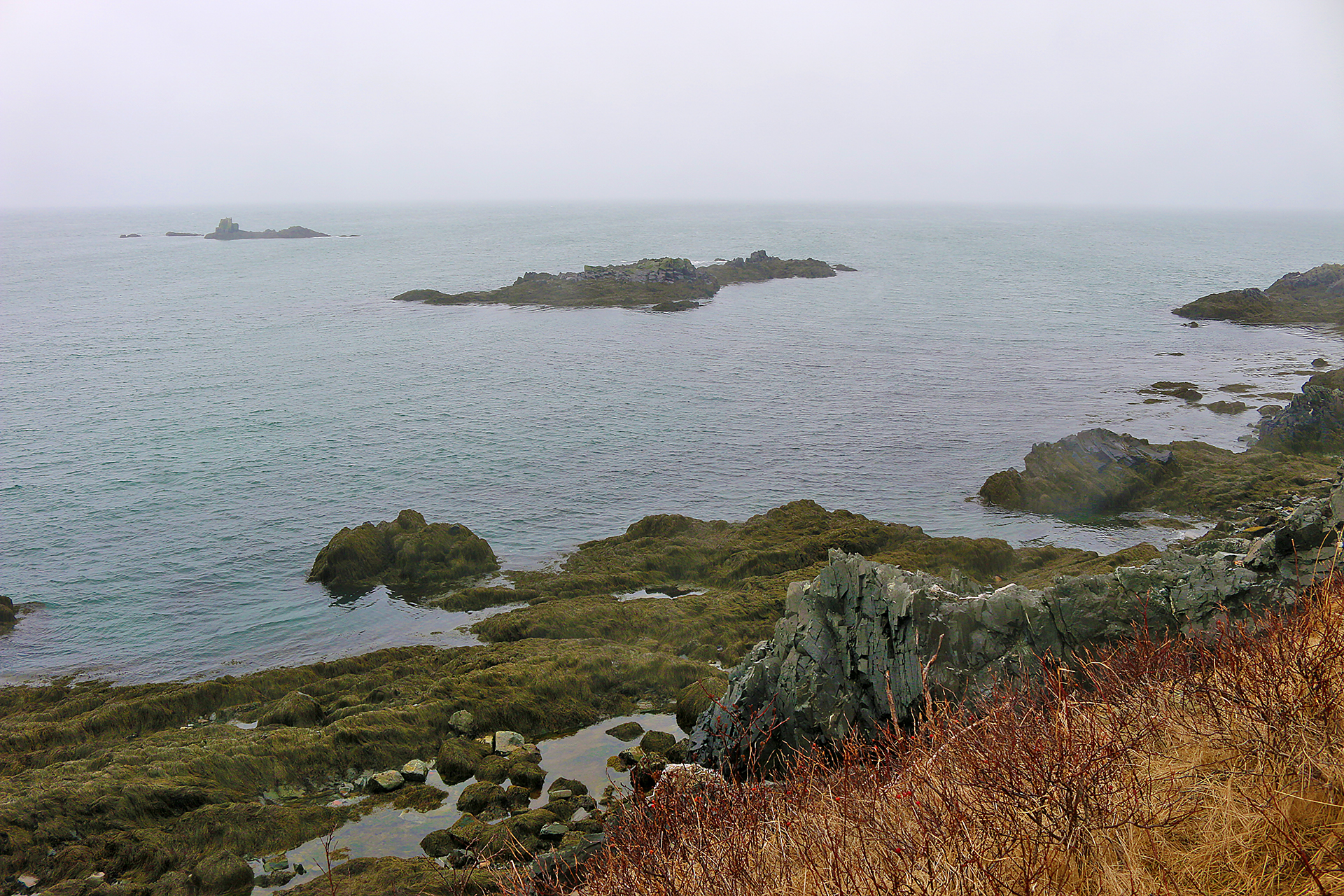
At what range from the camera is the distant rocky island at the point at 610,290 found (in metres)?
87.5

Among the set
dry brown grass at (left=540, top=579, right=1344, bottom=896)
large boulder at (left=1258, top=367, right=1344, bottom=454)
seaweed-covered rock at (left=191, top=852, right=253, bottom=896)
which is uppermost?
dry brown grass at (left=540, top=579, right=1344, bottom=896)

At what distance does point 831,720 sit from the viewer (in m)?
13.6

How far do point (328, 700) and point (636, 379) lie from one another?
3855 centimetres

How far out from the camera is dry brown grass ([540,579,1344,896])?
461 centimetres

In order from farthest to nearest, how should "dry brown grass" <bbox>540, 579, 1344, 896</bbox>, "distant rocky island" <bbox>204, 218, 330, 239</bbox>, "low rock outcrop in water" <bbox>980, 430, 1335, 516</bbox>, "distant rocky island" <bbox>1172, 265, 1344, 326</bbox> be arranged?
"distant rocky island" <bbox>204, 218, 330, 239</bbox>
"distant rocky island" <bbox>1172, 265, 1344, 326</bbox>
"low rock outcrop in water" <bbox>980, 430, 1335, 516</bbox>
"dry brown grass" <bbox>540, 579, 1344, 896</bbox>

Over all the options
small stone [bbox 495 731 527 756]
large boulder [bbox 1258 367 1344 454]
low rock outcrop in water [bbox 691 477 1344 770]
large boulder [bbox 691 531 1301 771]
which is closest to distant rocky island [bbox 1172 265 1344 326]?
large boulder [bbox 1258 367 1344 454]

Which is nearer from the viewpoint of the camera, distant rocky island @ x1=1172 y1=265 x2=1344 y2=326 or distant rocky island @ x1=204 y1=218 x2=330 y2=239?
distant rocky island @ x1=1172 y1=265 x2=1344 y2=326

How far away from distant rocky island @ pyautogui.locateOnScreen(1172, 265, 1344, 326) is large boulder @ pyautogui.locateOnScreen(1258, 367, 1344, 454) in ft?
142

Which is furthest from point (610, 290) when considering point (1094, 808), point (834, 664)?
point (1094, 808)

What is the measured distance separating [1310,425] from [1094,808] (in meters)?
40.9

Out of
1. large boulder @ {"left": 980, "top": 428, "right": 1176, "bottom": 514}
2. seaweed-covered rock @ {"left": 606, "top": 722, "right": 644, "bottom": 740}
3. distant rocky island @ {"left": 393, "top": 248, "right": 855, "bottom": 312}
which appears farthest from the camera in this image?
distant rocky island @ {"left": 393, "top": 248, "right": 855, "bottom": 312}

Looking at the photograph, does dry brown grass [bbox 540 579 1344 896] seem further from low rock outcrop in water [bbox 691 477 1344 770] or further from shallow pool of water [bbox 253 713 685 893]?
shallow pool of water [bbox 253 713 685 893]

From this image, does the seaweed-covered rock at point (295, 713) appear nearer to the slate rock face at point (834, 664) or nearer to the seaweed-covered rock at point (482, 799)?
the seaweed-covered rock at point (482, 799)

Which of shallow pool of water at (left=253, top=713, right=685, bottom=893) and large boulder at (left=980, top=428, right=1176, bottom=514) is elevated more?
large boulder at (left=980, top=428, right=1176, bottom=514)
